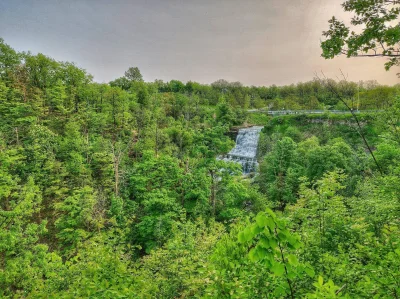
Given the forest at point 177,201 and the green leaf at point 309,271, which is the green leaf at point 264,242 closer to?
the forest at point 177,201

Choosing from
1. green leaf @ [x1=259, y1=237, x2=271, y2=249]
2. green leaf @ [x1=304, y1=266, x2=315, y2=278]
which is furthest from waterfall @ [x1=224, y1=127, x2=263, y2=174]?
green leaf @ [x1=259, y1=237, x2=271, y2=249]

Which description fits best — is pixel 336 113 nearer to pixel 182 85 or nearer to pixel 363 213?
pixel 363 213

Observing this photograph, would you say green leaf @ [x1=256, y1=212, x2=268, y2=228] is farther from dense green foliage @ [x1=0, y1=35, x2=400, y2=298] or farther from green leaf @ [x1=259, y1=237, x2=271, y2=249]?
green leaf @ [x1=259, y1=237, x2=271, y2=249]

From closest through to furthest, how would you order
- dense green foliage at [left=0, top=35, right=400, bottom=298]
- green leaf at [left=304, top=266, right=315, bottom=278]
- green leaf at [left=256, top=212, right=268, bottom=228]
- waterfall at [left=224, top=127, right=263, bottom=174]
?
green leaf at [left=256, top=212, right=268, bottom=228] → green leaf at [left=304, top=266, right=315, bottom=278] → dense green foliage at [left=0, top=35, right=400, bottom=298] → waterfall at [left=224, top=127, right=263, bottom=174]

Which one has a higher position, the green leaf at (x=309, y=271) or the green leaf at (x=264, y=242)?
the green leaf at (x=264, y=242)

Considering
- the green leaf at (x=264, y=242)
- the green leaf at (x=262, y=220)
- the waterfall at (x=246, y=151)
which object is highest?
the green leaf at (x=262, y=220)

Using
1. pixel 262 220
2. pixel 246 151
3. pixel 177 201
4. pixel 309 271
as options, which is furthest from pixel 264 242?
pixel 246 151

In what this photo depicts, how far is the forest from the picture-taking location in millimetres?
3743

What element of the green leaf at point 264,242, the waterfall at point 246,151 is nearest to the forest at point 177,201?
the green leaf at point 264,242

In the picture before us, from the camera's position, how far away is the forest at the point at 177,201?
374 centimetres

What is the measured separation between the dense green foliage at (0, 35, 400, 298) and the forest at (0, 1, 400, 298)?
59 mm

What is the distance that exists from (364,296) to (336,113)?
4467 cm

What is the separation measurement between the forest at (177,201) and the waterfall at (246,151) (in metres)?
1.83

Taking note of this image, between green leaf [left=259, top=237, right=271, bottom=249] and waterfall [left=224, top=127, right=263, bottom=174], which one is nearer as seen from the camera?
green leaf [left=259, top=237, right=271, bottom=249]
